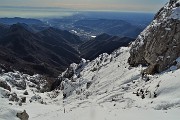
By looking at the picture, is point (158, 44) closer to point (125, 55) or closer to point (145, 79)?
point (145, 79)

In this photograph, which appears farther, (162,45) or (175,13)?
(175,13)

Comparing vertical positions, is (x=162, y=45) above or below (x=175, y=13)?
below

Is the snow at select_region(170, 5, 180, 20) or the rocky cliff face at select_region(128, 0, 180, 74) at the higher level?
the snow at select_region(170, 5, 180, 20)

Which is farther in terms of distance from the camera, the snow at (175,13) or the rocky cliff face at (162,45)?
the snow at (175,13)

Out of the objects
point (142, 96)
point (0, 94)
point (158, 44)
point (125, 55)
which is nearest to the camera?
point (142, 96)

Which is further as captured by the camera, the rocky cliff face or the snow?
the snow

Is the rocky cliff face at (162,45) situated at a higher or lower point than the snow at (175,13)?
lower

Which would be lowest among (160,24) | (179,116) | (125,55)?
(125,55)

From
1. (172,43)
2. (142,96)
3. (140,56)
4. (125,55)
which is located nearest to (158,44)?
(172,43)
